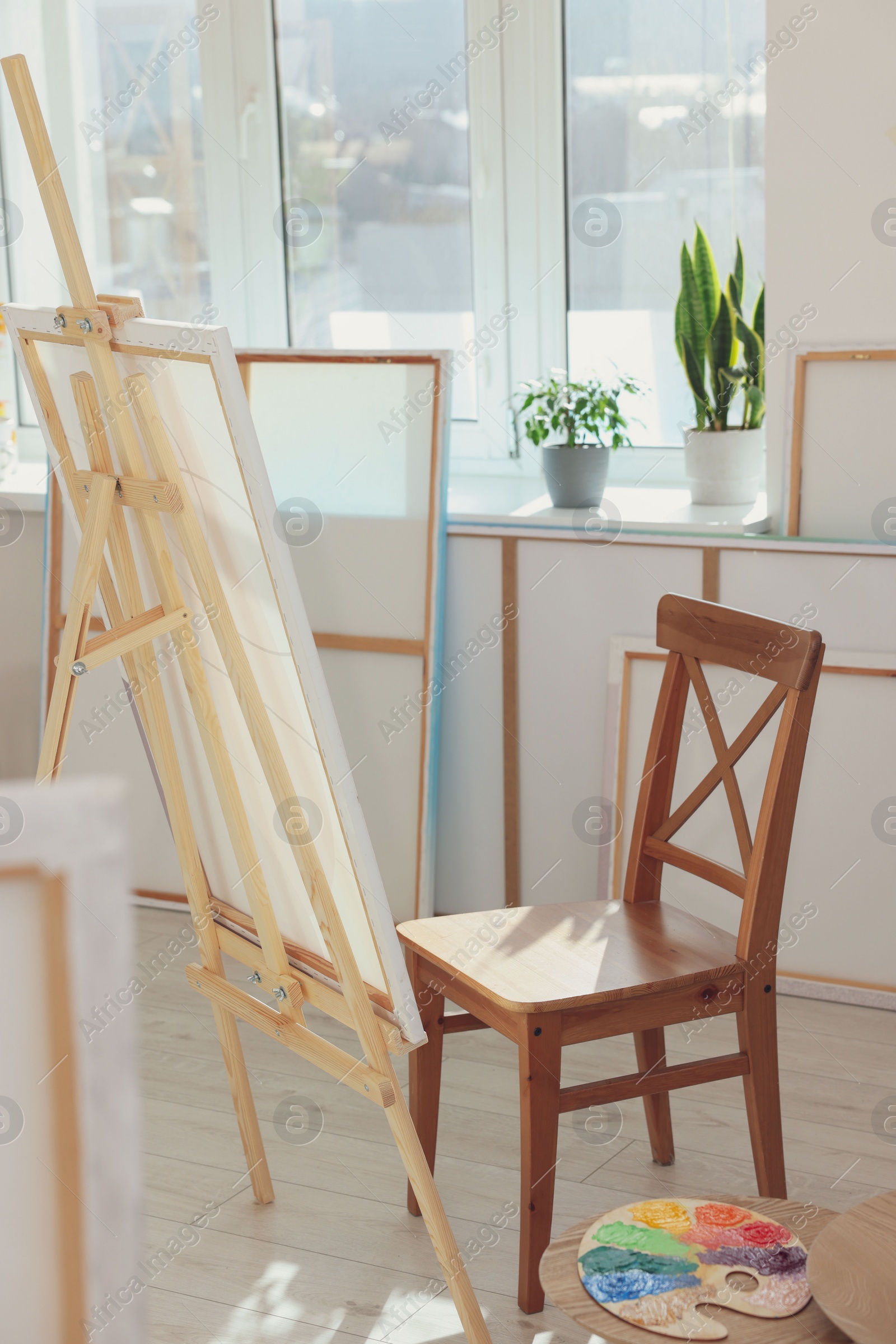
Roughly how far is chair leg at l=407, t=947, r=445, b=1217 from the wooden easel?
0.29 meters

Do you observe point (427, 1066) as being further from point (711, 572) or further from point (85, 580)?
point (711, 572)

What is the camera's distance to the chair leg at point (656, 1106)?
214cm

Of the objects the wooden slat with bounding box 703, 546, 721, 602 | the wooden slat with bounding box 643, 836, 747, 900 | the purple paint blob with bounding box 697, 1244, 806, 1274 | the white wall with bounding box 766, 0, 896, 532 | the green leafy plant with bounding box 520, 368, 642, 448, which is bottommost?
the purple paint blob with bounding box 697, 1244, 806, 1274

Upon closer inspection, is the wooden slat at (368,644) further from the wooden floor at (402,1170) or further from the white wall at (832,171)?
the white wall at (832,171)

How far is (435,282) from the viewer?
11.1 ft

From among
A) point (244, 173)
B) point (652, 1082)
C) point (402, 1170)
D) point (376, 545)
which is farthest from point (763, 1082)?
point (244, 173)

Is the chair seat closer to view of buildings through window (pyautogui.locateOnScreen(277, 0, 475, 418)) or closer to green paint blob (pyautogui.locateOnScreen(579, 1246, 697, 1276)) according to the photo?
green paint blob (pyautogui.locateOnScreen(579, 1246, 697, 1276))

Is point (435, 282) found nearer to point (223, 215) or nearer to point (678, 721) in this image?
point (223, 215)

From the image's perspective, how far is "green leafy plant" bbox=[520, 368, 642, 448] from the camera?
2.92m

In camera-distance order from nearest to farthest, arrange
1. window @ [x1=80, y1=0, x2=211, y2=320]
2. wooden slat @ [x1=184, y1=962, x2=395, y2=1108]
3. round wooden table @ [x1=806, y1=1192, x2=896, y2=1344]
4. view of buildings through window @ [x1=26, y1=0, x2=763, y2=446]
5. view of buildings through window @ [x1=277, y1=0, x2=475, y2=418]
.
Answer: round wooden table @ [x1=806, y1=1192, x2=896, y2=1344] < wooden slat @ [x1=184, y1=962, x2=395, y2=1108] < view of buildings through window @ [x1=26, y1=0, x2=763, y2=446] < view of buildings through window @ [x1=277, y1=0, x2=475, y2=418] < window @ [x1=80, y1=0, x2=211, y2=320]

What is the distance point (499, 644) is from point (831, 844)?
0.79m

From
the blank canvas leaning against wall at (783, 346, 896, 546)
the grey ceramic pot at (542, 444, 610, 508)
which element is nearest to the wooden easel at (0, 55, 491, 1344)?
the grey ceramic pot at (542, 444, 610, 508)

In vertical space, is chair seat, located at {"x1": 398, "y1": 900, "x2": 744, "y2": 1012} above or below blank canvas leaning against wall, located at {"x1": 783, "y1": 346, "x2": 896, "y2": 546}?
below

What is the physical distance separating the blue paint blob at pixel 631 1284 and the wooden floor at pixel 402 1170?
0.72 feet
